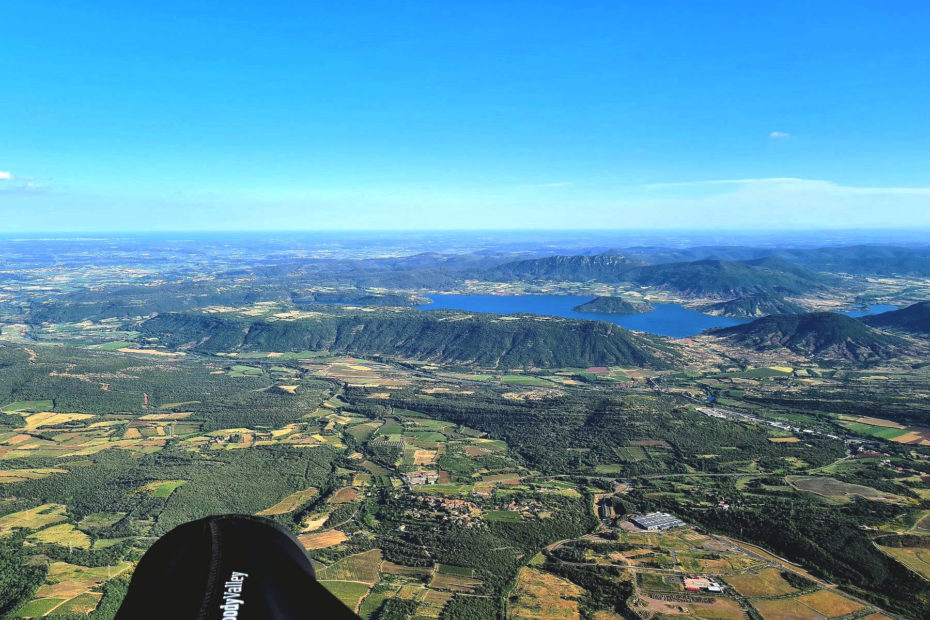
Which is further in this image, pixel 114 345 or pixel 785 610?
pixel 114 345

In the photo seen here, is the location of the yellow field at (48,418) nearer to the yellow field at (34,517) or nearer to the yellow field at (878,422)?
the yellow field at (34,517)

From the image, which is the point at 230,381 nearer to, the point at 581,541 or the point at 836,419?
the point at 581,541

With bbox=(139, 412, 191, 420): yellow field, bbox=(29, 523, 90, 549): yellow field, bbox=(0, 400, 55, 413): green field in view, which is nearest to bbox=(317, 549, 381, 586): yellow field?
bbox=(29, 523, 90, 549): yellow field

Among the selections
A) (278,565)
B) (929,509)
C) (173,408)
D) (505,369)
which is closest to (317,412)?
(173,408)

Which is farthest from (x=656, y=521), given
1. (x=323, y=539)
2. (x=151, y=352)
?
(x=151, y=352)

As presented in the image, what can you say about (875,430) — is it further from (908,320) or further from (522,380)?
(908,320)

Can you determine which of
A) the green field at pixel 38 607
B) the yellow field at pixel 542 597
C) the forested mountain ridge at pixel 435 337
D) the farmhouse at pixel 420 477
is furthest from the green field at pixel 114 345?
the yellow field at pixel 542 597
